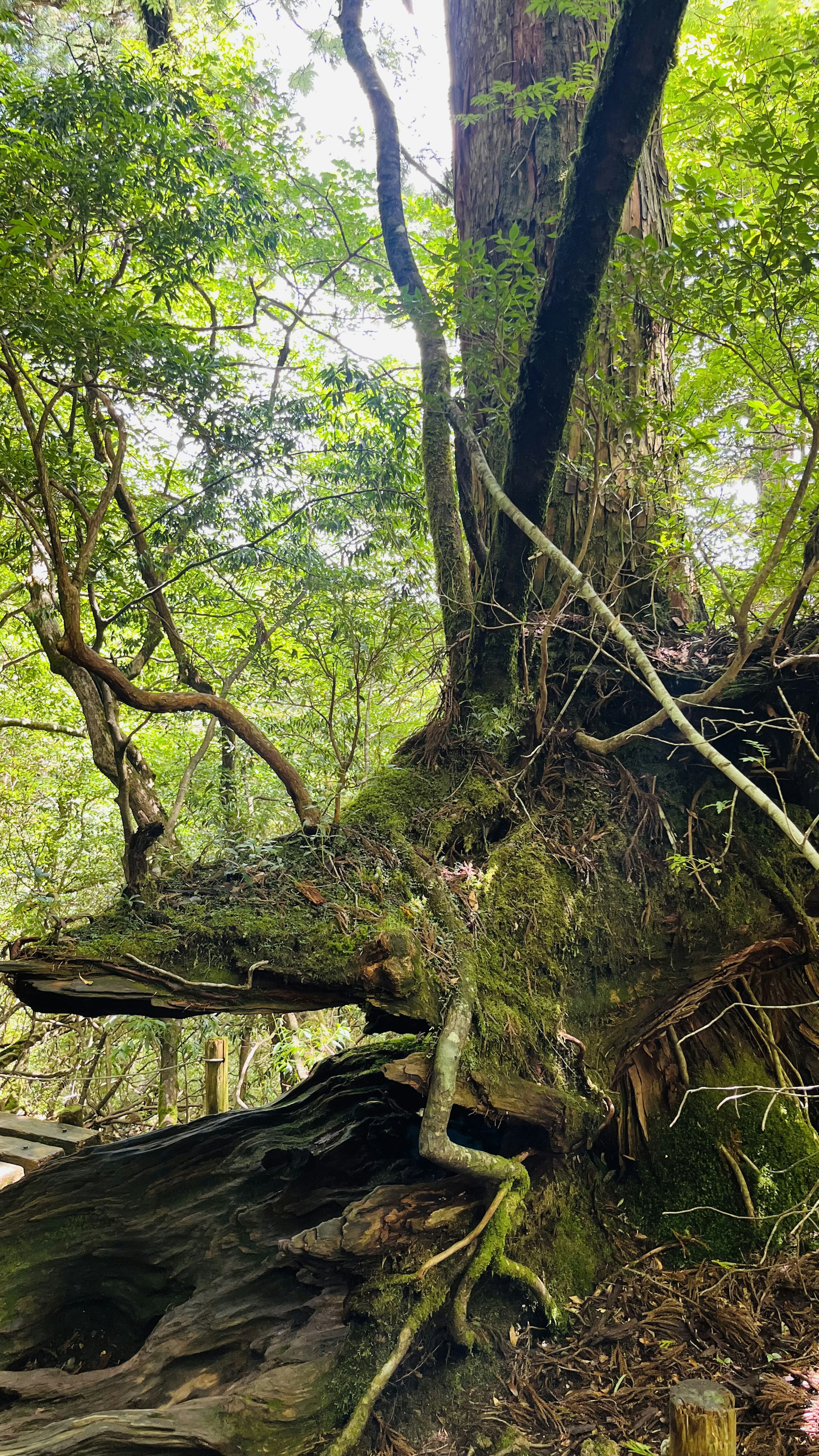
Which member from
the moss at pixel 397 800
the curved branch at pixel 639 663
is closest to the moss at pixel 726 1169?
the curved branch at pixel 639 663

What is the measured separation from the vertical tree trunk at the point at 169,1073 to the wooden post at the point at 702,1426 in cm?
669

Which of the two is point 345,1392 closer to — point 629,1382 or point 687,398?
point 629,1382

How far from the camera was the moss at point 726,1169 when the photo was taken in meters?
2.76

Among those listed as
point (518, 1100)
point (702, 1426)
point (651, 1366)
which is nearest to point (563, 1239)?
point (651, 1366)

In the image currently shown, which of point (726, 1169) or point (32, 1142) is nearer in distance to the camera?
point (726, 1169)

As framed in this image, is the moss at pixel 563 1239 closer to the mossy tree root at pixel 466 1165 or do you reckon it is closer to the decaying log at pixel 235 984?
the mossy tree root at pixel 466 1165

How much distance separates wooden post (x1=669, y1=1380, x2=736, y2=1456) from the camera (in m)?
1.58

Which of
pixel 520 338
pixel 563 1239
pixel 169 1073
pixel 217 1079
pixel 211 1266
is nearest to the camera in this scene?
pixel 563 1239

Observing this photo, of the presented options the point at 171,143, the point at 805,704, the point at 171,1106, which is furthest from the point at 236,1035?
the point at 171,143

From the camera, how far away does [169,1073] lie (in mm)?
8758

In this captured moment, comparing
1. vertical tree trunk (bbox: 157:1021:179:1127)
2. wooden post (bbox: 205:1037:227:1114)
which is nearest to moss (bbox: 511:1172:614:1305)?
wooden post (bbox: 205:1037:227:1114)

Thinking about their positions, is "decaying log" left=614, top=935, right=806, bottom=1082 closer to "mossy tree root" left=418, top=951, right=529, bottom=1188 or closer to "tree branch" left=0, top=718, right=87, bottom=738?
"mossy tree root" left=418, top=951, right=529, bottom=1188

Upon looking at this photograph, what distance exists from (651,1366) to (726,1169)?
2.58ft

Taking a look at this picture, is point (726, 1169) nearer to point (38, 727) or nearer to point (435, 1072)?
point (435, 1072)
